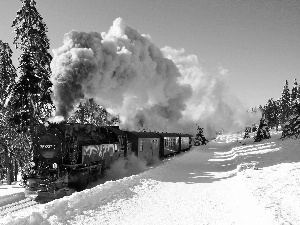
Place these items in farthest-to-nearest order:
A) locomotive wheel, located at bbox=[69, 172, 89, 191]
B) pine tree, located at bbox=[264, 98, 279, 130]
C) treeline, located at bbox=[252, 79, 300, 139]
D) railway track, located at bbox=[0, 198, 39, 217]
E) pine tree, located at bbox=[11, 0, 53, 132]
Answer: pine tree, located at bbox=[264, 98, 279, 130] < treeline, located at bbox=[252, 79, 300, 139] < pine tree, located at bbox=[11, 0, 53, 132] < locomotive wheel, located at bbox=[69, 172, 89, 191] < railway track, located at bbox=[0, 198, 39, 217]

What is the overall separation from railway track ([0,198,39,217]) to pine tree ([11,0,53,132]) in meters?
8.93

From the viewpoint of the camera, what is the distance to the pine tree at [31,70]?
19.4 m

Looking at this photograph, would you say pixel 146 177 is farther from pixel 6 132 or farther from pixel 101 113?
pixel 101 113

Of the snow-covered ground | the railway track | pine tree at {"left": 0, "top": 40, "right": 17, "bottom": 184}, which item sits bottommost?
the railway track

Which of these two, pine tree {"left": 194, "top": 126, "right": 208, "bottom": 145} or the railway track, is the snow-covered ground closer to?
the railway track

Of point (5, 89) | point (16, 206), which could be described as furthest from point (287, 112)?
point (16, 206)

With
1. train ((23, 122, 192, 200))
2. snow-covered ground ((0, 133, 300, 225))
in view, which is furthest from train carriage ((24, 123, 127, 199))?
snow-covered ground ((0, 133, 300, 225))

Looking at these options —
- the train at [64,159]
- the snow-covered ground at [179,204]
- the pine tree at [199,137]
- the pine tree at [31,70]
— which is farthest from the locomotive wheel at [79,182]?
the pine tree at [199,137]

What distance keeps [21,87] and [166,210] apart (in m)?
14.8

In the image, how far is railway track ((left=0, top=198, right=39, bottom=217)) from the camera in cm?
998

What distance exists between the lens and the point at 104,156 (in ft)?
53.9

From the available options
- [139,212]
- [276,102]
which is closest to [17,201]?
[139,212]

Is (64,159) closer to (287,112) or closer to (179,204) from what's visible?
(179,204)

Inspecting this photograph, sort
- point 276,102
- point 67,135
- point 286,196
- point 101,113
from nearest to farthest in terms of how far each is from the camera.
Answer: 1. point 286,196
2. point 67,135
3. point 101,113
4. point 276,102
